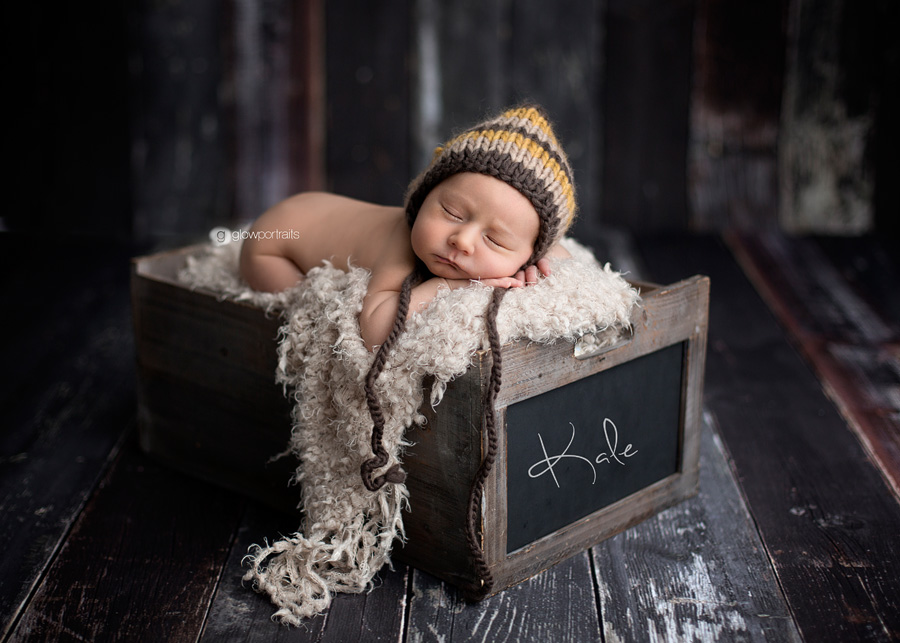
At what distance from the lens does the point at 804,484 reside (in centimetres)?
147

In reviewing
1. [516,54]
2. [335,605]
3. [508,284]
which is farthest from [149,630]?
[516,54]

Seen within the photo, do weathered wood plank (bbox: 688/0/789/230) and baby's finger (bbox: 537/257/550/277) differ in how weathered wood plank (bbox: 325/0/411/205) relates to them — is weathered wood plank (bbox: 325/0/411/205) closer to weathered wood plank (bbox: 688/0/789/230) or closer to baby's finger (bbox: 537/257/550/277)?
weathered wood plank (bbox: 688/0/789/230)

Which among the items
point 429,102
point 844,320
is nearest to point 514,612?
point 844,320

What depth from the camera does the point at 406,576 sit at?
4.00ft

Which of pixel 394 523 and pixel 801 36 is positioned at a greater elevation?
pixel 801 36

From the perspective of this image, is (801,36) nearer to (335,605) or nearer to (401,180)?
(401,180)

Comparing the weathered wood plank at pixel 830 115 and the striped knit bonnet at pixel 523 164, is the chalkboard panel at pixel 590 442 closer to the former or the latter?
the striped knit bonnet at pixel 523 164

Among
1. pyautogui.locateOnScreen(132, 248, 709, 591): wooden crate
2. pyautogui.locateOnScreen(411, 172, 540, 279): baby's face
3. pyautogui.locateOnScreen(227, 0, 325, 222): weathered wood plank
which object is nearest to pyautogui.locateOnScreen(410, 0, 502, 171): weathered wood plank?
pyautogui.locateOnScreen(227, 0, 325, 222): weathered wood plank

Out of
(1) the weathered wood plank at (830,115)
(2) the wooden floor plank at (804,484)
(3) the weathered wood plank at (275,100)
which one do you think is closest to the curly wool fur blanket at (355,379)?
(2) the wooden floor plank at (804,484)

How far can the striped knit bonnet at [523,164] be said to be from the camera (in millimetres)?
1175

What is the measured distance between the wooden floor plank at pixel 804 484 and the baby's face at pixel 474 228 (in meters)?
0.57

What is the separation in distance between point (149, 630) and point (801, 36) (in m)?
2.57

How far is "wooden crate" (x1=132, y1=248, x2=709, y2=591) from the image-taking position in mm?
1146

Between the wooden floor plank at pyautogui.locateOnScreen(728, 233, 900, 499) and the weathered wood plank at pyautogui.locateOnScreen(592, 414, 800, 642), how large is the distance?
33cm
